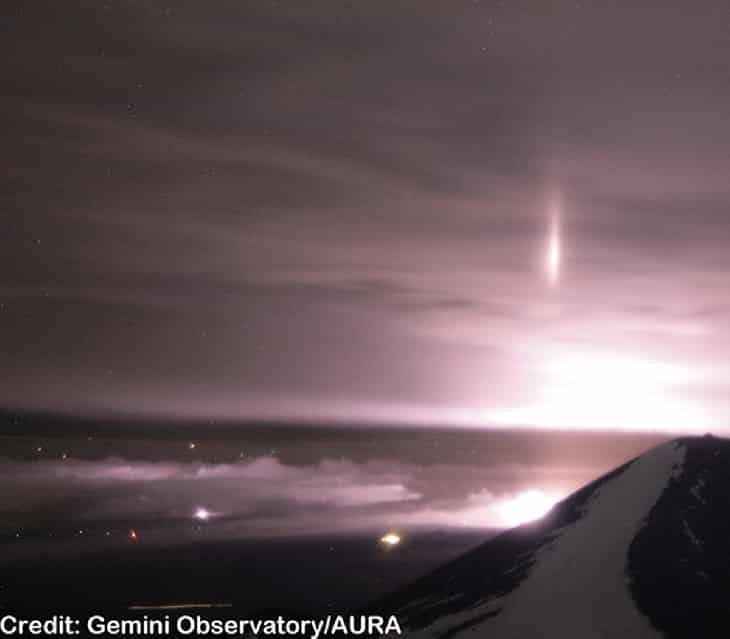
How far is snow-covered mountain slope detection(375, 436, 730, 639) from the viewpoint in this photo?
93750 mm

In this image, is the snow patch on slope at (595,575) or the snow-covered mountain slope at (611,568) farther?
the snow patch on slope at (595,575)

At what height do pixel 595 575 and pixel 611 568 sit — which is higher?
pixel 611 568

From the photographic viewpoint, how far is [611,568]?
349 ft

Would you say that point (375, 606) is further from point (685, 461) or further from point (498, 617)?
point (685, 461)

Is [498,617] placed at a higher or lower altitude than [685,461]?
lower

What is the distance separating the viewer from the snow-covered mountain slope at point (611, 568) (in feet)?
308

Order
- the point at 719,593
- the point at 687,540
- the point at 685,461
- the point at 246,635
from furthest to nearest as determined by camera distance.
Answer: the point at 246,635
the point at 685,461
the point at 687,540
the point at 719,593

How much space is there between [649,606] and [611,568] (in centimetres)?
1222

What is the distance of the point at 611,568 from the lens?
4193 inches

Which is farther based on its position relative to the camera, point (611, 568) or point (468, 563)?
point (468, 563)

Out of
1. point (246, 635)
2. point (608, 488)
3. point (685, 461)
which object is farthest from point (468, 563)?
point (246, 635)

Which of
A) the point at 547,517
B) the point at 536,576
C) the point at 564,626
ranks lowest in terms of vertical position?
the point at 564,626

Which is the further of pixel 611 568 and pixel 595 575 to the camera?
pixel 611 568

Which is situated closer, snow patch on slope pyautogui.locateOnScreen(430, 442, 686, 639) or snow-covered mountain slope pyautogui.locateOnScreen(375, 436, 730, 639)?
snow-covered mountain slope pyautogui.locateOnScreen(375, 436, 730, 639)
